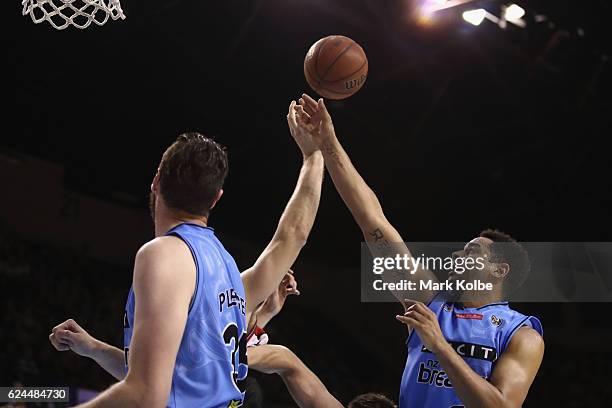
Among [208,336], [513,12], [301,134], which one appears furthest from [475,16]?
[208,336]

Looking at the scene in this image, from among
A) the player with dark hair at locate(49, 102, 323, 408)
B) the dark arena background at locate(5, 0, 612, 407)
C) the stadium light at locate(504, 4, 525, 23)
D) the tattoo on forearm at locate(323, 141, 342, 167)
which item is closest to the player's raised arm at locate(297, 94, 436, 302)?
the tattoo on forearm at locate(323, 141, 342, 167)

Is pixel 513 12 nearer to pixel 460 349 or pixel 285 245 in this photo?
pixel 460 349

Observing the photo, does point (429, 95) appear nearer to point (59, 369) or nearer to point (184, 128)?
point (184, 128)

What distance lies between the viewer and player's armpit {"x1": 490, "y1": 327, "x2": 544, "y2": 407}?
10.1 feet

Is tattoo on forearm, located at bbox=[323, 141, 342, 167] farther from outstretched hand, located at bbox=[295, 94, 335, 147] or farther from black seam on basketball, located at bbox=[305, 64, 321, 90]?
black seam on basketball, located at bbox=[305, 64, 321, 90]

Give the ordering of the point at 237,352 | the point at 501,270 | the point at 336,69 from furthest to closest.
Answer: the point at 336,69 < the point at 501,270 < the point at 237,352

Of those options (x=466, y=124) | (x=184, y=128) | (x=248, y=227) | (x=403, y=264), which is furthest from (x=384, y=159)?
(x=403, y=264)

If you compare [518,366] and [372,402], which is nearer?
[518,366]

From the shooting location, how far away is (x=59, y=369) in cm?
1062

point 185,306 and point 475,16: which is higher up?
point 475,16

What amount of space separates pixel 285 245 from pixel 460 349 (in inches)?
39.8

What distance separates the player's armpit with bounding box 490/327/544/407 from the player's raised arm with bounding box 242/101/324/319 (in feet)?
3.27

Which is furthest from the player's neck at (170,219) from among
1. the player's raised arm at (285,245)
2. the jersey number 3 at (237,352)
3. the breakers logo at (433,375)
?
the breakers logo at (433,375)

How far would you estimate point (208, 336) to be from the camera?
2.15m
